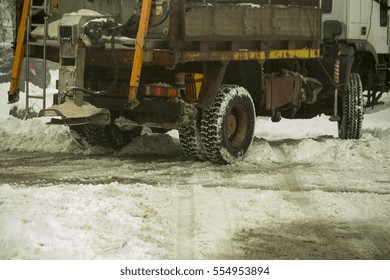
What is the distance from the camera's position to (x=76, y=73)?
11352mm

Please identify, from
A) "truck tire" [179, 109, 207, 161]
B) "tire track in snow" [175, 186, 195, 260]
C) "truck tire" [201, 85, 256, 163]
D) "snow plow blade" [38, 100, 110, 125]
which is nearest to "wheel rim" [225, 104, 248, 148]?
"truck tire" [201, 85, 256, 163]

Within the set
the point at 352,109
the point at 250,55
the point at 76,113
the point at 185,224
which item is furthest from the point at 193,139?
the point at 352,109

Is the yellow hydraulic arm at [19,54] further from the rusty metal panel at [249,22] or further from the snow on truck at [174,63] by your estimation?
the rusty metal panel at [249,22]

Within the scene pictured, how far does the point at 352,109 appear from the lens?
14.9 metres

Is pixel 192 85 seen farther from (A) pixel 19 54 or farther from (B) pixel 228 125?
(A) pixel 19 54

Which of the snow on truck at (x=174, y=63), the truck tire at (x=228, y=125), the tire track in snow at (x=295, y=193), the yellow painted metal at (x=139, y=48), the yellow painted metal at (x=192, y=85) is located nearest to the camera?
the tire track in snow at (x=295, y=193)

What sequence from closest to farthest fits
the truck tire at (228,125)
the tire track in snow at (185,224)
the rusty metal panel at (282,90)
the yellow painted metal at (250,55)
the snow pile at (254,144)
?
the tire track in snow at (185,224), the yellow painted metal at (250,55), the truck tire at (228,125), the snow pile at (254,144), the rusty metal panel at (282,90)

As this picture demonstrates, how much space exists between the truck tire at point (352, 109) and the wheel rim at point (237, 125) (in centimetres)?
282

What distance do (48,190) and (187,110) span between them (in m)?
Answer: 2.46

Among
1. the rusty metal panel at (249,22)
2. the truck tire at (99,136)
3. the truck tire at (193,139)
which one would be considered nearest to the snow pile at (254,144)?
the truck tire at (99,136)

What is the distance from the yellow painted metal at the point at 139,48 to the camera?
10.9 metres

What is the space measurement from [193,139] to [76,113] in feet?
4.95

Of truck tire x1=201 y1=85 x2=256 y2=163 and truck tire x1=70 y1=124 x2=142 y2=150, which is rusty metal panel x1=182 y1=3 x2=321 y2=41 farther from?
truck tire x1=70 y1=124 x2=142 y2=150

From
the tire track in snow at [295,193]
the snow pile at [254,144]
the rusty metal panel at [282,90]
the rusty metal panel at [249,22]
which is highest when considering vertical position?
the rusty metal panel at [249,22]
